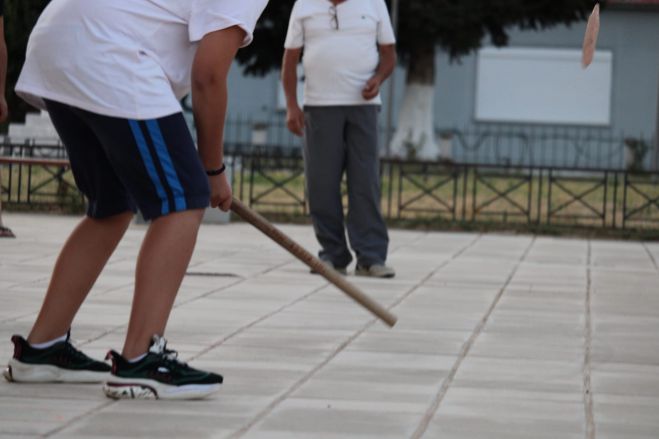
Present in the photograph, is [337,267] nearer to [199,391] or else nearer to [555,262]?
[555,262]

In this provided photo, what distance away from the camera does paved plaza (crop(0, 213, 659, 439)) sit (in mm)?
4719

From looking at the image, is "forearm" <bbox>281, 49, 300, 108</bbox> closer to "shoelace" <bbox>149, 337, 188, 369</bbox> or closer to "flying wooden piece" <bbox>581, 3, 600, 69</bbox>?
"flying wooden piece" <bbox>581, 3, 600, 69</bbox>

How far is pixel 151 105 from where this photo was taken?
16.2 ft

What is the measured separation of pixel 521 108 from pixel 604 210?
23.9m

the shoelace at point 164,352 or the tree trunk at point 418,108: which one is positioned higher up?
the shoelace at point 164,352

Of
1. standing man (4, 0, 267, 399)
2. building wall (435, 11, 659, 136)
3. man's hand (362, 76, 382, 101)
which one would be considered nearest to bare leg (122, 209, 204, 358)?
standing man (4, 0, 267, 399)

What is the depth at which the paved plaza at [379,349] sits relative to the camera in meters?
4.72

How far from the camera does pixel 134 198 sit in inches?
200

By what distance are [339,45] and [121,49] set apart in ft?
15.7

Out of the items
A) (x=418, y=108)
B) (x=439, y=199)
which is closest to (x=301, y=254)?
(x=439, y=199)

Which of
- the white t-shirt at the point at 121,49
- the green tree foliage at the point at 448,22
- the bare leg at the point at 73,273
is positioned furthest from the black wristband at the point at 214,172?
the green tree foliage at the point at 448,22

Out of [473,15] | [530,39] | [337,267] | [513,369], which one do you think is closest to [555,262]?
[337,267]

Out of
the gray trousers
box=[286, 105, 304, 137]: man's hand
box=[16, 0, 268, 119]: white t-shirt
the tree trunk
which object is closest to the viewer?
box=[16, 0, 268, 119]: white t-shirt

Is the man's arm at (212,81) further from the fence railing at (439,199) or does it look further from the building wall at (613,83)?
the building wall at (613,83)
